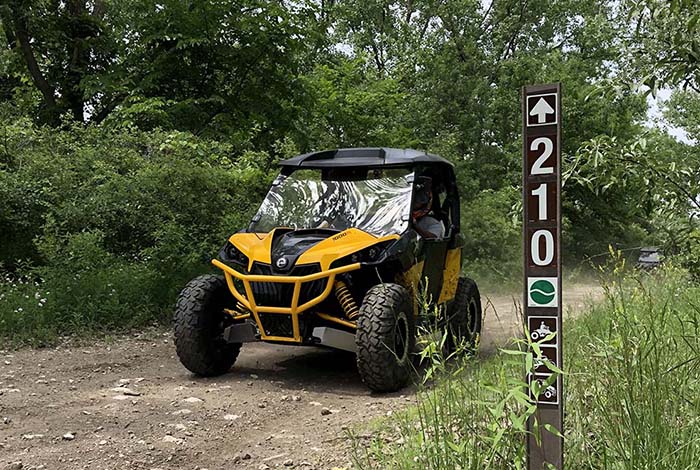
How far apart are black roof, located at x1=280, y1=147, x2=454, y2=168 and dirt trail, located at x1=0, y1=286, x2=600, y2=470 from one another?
175cm

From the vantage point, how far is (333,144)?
15.2 meters

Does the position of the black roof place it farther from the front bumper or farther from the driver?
the front bumper

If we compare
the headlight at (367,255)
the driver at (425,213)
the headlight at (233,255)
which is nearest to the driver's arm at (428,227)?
the driver at (425,213)

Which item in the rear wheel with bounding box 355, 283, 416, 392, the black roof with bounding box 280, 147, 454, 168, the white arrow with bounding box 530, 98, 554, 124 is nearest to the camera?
the white arrow with bounding box 530, 98, 554, 124

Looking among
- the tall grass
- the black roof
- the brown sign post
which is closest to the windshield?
the black roof

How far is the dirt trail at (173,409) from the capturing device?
3.89 meters

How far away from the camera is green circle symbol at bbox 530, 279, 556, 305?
254 cm

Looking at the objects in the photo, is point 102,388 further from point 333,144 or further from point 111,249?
point 333,144

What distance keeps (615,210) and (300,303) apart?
1848cm

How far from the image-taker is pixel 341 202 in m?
6.28

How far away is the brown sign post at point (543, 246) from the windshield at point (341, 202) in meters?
3.20

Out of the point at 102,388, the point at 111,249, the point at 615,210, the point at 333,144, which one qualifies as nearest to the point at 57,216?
the point at 111,249

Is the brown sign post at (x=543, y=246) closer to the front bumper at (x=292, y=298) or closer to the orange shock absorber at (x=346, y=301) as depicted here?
the front bumper at (x=292, y=298)

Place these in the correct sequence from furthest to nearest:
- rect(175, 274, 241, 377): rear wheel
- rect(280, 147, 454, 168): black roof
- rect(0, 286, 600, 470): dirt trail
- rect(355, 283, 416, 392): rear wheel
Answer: rect(280, 147, 454, 168): black roof < rect(175, 274, 241, 377): rear wheel < rect(355, 283, 416, 392): rear wheel < rect(0, 286, 600, 470): dirt trail
